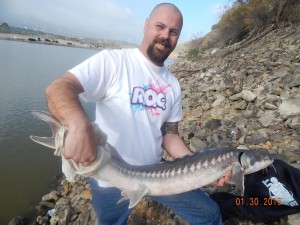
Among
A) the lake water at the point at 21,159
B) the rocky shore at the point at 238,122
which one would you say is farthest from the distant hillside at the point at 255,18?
the lake water at the point at 21,159

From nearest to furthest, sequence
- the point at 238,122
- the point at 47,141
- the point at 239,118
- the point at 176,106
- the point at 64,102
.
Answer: the point at 64,102
the point at 47,141
the point at 176,106
the point at 238,122
the point at 239,118

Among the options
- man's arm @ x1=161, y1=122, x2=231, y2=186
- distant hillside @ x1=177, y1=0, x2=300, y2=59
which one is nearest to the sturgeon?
man's arm @ x1=161, y1=122, x2=231, y2=186

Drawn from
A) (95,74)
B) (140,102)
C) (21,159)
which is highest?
(95,74)

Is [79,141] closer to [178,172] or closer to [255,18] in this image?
[178,172]

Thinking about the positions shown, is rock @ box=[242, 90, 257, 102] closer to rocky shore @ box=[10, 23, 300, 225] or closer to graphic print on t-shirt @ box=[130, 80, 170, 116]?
rocky shore @ box=[10, 23, 300, 225]

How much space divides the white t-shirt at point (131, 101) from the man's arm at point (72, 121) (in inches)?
24.4

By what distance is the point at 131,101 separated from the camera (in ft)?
10.2

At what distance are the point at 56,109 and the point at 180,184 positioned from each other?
1622 millimetres

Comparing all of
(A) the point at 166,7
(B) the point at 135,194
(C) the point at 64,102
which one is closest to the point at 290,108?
(A) the point at 166,7

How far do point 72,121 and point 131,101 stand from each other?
1.18 meters

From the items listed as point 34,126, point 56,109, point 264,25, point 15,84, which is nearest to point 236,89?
point 56,109

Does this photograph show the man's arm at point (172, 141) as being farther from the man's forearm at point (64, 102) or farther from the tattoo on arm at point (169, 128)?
the man's forearm at point (64, 102)
